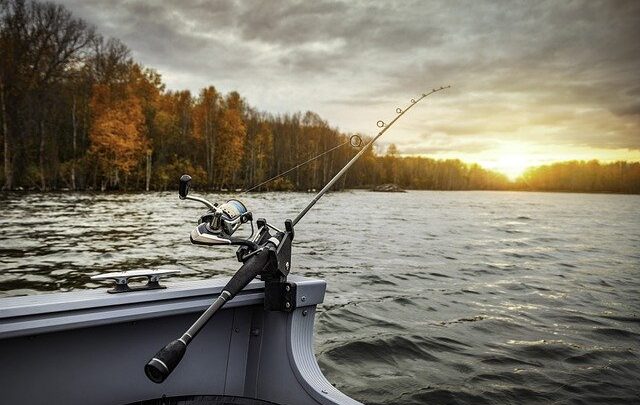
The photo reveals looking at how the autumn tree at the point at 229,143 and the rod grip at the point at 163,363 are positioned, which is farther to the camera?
the autumn tree at the point at 229,143

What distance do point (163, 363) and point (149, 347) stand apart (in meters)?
0.75

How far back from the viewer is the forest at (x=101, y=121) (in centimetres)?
3072

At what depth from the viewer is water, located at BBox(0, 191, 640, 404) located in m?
4.75

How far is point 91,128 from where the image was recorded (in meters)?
36.9

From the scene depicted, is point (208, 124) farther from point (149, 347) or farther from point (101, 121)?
point (149, 347)

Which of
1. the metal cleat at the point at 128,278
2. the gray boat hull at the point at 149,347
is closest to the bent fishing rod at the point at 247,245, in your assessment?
the gray boat hull at the point at 149,347

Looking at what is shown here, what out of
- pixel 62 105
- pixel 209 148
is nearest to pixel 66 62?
pixel 62 105

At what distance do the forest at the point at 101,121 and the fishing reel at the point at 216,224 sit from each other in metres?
15.3

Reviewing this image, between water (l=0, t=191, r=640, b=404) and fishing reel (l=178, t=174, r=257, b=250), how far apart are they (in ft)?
9.31

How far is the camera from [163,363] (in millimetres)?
1557

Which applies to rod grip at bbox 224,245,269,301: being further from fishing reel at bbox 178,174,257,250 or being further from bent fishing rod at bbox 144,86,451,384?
fishing reel at bbox 178,174,257,250

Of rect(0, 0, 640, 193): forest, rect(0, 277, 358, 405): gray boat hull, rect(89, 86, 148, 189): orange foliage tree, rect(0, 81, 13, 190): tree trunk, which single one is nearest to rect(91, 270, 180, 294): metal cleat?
rect(0, 277, 358, 405): gray boat hull

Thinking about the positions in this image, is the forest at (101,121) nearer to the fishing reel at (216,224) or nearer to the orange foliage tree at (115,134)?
the orange foliage tree at (115,134)

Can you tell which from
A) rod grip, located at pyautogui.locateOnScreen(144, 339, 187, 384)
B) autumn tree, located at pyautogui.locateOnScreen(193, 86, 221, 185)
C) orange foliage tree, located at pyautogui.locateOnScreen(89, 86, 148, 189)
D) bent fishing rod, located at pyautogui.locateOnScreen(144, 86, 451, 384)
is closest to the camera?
rod grip, located at pyautogui.locateOnScreen(144, 339, 187, 384)
